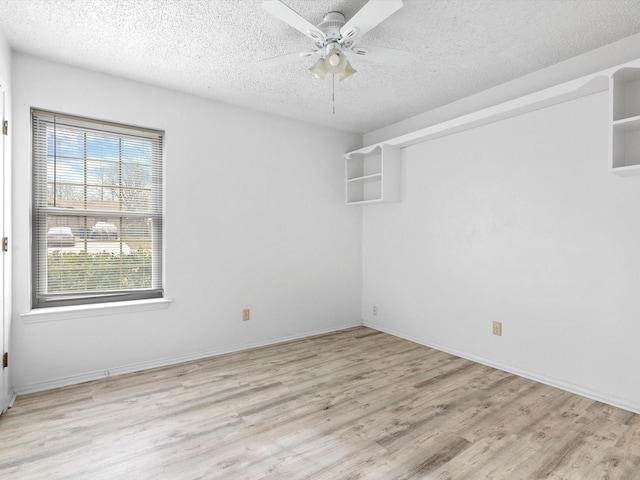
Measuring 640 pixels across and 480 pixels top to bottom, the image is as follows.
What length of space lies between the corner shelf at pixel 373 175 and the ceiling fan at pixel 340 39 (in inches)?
69.4

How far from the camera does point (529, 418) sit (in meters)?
2.27

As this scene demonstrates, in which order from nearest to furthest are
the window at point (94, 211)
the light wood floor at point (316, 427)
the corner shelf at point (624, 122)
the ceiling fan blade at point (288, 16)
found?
the ceiling fan blade at point (288, 16) → the light wood floor at point (316, 427) → the corner shelf at point (624, 122) → the window at point (94, 211)

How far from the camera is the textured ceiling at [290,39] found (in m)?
2.05

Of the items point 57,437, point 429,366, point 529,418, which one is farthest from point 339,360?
point 57,437

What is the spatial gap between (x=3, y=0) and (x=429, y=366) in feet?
13.1

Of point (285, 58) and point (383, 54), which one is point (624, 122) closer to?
point (383, 54)

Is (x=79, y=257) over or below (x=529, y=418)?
over

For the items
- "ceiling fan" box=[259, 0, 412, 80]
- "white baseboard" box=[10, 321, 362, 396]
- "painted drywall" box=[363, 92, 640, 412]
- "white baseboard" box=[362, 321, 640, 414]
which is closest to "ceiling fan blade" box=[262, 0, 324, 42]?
"ceiling fan" box=[259, 0, 412, 80]

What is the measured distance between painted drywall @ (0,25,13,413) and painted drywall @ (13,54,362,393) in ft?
0.43

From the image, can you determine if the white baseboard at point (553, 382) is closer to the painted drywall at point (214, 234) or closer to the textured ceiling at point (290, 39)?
the painted drywall at point (214, 234)

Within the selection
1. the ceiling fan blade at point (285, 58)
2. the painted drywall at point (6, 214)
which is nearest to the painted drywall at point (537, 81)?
the ceiling fan blade at point (285, 58)

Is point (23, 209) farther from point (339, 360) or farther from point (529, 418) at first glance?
point (529, 418)

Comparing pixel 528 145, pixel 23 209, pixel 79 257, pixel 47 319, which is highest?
pixel 528 145

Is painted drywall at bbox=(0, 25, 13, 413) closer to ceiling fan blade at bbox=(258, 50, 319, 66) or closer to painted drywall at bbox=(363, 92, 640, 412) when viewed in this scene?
ceiling fan blade at bbox=(258, 50, 319, 66)
